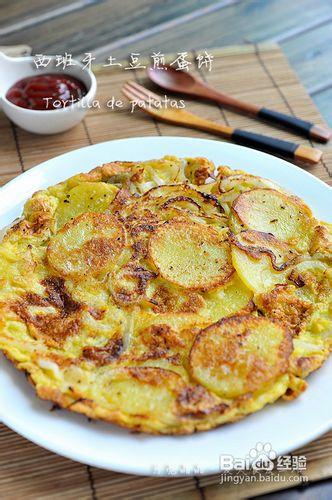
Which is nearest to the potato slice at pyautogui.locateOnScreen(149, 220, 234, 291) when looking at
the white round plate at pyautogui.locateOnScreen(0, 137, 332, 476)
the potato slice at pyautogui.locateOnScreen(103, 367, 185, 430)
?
the potato slice at pyautogui.locateOnScreen(103, 367, 185, 430)

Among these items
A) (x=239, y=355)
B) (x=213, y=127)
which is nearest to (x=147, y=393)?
(x=239, y=355)

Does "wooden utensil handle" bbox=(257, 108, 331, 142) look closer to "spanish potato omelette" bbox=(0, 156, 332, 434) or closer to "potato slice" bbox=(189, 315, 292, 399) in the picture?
"spanish potato omelette" bbox=(0, 156, 332, 434)

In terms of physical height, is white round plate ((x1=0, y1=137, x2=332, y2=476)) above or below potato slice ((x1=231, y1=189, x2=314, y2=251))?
below

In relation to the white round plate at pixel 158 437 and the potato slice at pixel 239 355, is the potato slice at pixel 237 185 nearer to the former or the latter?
the potato slice at pixel 239 355

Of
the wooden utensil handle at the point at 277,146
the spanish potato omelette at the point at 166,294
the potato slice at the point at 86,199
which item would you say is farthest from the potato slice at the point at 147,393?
the wooden utensil handle at the point at 277,146

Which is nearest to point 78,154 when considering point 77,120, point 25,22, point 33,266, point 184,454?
point 77,120

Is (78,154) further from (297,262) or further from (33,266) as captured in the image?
(297,262)
